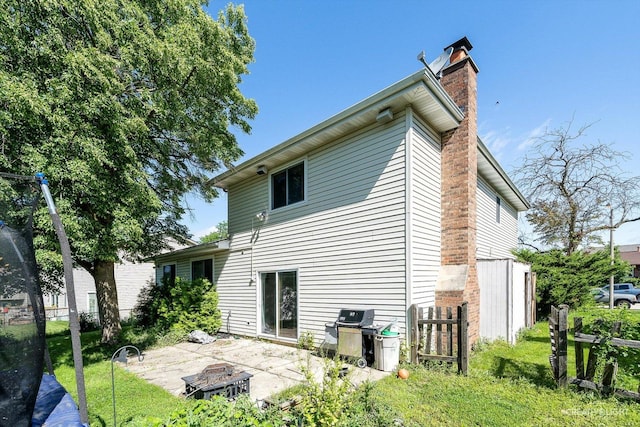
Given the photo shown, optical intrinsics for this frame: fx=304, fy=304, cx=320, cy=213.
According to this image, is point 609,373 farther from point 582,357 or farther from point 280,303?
point 280,303

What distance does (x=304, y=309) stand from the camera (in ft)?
25.6

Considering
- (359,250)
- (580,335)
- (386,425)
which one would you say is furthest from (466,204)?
(386,425)

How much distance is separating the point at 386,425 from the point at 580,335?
3308mm

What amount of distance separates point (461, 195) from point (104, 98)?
307 inches

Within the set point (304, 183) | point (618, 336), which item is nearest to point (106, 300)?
point (304, 183)

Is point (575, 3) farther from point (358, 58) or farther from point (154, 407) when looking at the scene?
point (154, 407)

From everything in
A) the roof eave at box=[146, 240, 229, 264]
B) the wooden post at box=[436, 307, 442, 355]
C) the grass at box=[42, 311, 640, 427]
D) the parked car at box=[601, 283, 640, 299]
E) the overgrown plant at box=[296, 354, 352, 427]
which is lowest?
the parked car at box=[601, 283, 640, 299]

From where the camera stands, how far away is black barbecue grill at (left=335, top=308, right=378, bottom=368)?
5.94m

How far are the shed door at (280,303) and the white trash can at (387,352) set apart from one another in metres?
2.86

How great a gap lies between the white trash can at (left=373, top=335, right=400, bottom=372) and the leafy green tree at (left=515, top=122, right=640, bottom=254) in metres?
17.4

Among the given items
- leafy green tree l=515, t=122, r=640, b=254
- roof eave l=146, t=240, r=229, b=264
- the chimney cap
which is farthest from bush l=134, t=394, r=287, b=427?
leafy green tree l=515, t=122, r=640, b=254

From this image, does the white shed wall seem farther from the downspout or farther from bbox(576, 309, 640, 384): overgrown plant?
the downspout

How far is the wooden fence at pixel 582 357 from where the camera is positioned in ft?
13.6

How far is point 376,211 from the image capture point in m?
6.58
